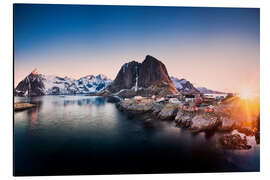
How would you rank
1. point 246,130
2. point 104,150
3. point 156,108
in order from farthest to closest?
point 156,108 < point 246,130 < point 104,150

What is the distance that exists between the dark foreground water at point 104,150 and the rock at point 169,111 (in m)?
0.32

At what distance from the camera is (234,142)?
3111mm

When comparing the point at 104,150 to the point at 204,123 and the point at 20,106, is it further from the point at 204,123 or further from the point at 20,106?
the point at 204,123

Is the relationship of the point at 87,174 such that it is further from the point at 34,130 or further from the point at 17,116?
the point at 17,116

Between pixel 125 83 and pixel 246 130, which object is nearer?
pixel 246 130

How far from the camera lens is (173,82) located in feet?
11.0

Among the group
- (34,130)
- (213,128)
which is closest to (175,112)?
(213,128)

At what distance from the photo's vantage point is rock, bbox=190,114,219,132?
10.6 feet

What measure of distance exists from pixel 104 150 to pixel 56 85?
1843 mm

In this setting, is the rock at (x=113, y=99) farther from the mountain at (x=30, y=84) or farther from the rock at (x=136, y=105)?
the mountain at (x=30, y=84)

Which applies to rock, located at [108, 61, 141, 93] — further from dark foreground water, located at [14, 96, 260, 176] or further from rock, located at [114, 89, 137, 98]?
dark foreground water, located at [14, 96, 260, 176]

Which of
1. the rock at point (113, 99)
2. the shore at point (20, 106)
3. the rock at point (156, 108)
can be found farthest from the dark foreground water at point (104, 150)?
the rock at point (113, 99)

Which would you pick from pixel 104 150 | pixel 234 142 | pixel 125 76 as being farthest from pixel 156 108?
pixel 234 142
